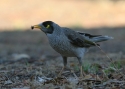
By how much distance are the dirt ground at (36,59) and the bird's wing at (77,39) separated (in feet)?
1.78

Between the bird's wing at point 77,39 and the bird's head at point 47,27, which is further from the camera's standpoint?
the bird's wing at point 77,39

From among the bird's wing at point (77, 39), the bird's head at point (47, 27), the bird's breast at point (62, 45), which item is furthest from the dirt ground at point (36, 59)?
the bird's head at point (47, 27)

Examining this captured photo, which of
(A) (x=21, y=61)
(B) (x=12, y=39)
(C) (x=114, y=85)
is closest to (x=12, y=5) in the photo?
(B) (x=12, y=39)

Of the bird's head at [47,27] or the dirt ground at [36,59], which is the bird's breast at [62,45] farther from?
the dirt ground at [36,59]

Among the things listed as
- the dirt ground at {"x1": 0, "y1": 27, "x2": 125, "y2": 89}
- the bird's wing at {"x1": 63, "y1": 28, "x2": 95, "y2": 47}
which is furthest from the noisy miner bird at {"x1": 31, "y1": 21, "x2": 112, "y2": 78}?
the dirt ground at {"x1": 0, "y1": 27, "x2": 125, "y2": 89}

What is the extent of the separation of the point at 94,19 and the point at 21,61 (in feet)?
36.2

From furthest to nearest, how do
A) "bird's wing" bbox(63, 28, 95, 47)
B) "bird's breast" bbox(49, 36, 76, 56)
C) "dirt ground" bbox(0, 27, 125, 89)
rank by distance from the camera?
"bird's wing" bbox(63, 28, 95, 47), "bird's breast" bbox(49, 36, 76, 56), "dirt ground" bbox(0, 27, 125, 89)

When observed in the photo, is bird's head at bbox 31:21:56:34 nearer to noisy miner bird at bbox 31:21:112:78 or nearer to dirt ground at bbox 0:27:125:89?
noisy miner bird at bbox 31:21:112:78

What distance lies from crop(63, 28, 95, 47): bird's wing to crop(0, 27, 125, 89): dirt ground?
54cm

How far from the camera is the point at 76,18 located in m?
20.2

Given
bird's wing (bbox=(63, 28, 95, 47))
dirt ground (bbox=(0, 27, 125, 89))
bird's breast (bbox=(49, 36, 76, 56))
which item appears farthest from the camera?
bird's wing (bbox=(63, 28, 95, 47))

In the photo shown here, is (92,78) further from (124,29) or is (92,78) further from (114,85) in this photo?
(124,29)

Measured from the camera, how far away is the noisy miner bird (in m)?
6.68

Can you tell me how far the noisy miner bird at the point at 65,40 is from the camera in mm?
6684
